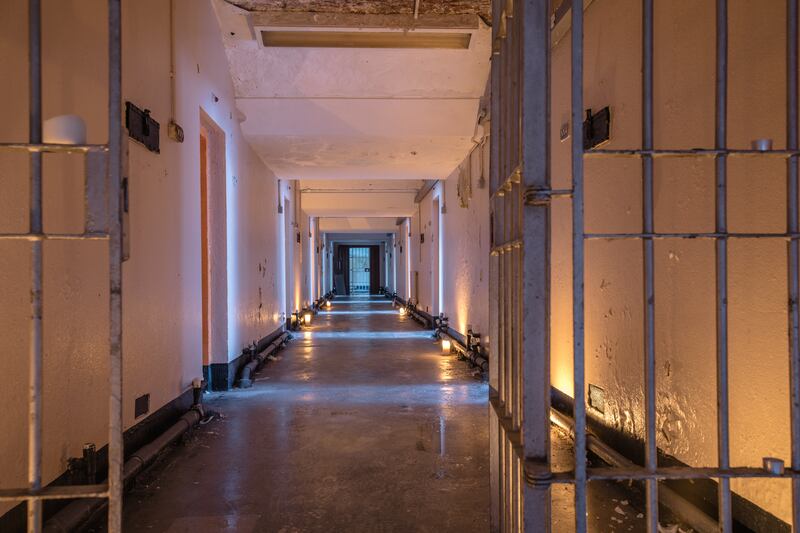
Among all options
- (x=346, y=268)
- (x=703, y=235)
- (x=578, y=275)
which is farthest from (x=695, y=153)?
(x=346, y=268)

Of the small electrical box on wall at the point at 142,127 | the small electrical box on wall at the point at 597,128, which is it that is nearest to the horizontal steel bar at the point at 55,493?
the small electrical box on wall at the point at 142,127

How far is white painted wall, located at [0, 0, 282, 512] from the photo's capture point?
2244 mm

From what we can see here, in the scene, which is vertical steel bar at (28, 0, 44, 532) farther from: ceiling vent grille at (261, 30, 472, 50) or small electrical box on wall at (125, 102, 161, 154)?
ceiling vent grille at (261, 30, 472, 50)

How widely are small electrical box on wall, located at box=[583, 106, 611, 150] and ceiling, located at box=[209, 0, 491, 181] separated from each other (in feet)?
6.96

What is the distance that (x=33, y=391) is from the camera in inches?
64.0

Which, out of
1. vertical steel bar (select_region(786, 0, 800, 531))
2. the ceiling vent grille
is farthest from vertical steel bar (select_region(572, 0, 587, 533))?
the ceiling vent grille

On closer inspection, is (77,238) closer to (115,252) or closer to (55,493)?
(115,252)

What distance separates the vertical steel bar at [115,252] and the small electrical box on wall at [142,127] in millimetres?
1765

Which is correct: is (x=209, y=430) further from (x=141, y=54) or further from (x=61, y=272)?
(x=141, y=54)

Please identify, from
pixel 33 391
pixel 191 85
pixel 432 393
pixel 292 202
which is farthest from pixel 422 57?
pixel 292 202

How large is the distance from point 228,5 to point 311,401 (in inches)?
151

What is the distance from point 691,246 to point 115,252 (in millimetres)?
2436

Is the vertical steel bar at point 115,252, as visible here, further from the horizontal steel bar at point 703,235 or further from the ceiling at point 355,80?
the ceiling at point 355,80

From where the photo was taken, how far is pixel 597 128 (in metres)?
3.52
